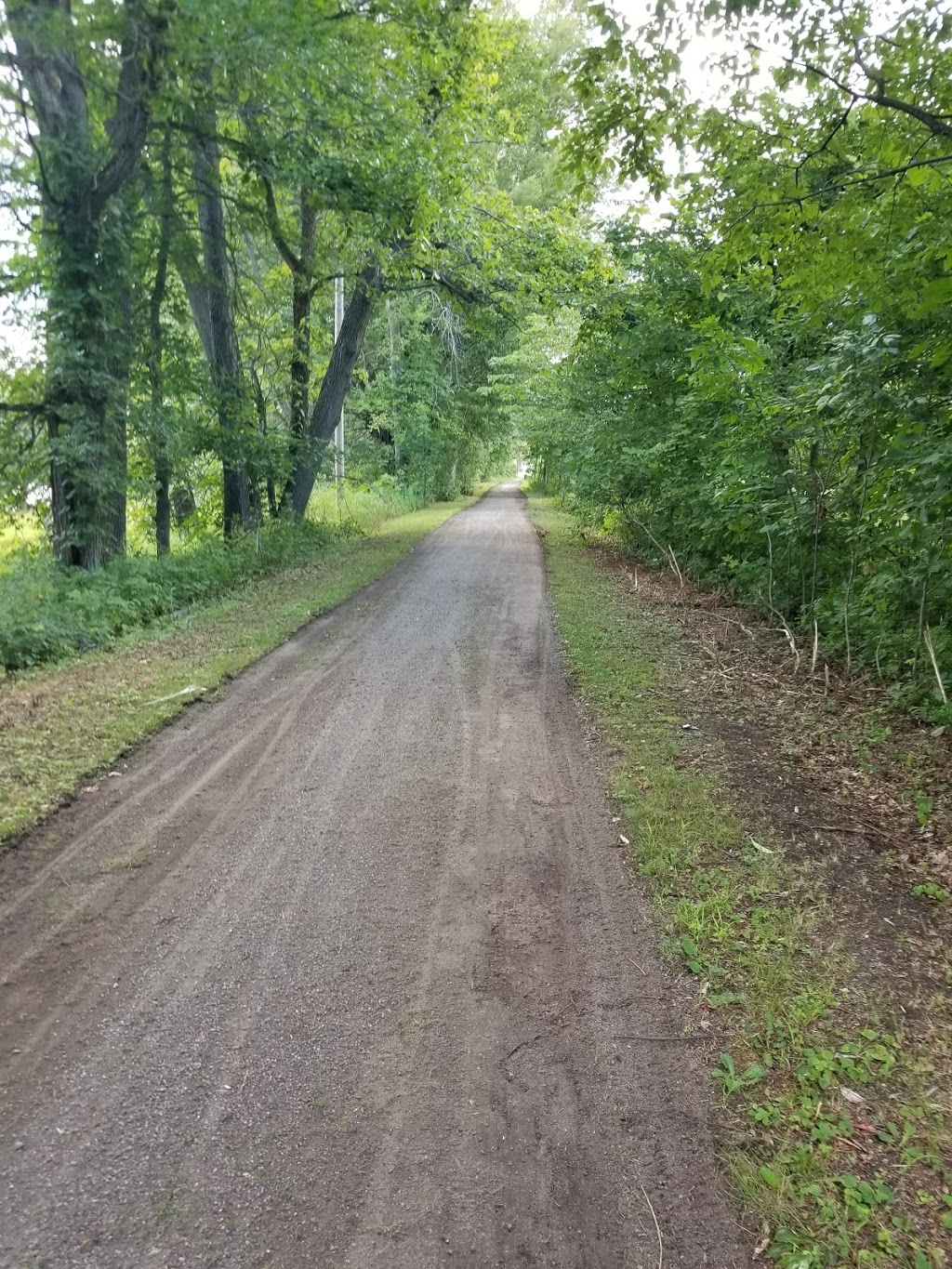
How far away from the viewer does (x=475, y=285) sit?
1407 centimetres

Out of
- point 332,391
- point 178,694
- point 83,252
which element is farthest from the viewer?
point 332,391

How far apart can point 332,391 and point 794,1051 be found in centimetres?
1533

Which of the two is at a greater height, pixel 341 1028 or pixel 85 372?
pixel 85 372

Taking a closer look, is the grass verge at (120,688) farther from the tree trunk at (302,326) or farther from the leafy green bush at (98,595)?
the tree trunk at (302,326)

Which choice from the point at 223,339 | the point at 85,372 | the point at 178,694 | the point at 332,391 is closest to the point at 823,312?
the point at 178,694

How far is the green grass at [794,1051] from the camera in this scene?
2.14m

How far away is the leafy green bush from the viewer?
7.32 m

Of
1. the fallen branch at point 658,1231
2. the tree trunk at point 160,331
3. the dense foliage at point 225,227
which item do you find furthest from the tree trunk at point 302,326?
the fallen branch at point 658,1231

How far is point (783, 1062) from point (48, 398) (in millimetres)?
9662

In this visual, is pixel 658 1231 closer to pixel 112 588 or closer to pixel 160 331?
pixel 112 588

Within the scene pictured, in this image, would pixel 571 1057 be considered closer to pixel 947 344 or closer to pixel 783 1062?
pixel 783 1062

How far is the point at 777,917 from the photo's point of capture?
3492 millimetres

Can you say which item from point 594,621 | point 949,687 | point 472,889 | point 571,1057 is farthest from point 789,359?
point 571,1057

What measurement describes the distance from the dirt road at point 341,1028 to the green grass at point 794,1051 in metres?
0.19
